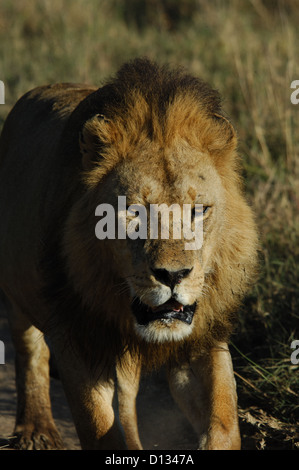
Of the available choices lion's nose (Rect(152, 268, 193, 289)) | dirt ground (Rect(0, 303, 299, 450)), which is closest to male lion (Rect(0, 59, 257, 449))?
lion's nose (Rect(152, 268, 193, 289))

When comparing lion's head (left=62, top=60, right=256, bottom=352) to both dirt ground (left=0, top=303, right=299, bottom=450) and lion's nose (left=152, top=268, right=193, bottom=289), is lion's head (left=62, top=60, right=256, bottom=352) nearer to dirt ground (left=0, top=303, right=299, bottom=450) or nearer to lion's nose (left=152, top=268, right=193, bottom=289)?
lion's nose (left=152, top=268, right=193, bottom=289)

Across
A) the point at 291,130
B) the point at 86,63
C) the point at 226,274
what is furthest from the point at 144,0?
the point at 226,274

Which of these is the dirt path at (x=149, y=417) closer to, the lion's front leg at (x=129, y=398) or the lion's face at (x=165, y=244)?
the lion's front leg at (x=129, y=398)

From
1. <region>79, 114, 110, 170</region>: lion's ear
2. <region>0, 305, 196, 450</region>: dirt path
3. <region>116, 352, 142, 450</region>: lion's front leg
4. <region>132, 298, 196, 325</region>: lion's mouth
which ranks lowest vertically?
<region>0, 305, 196, 450</region>: dirt path

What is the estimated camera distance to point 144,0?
10.8 meters

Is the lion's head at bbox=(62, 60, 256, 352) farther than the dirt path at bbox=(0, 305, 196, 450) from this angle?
No

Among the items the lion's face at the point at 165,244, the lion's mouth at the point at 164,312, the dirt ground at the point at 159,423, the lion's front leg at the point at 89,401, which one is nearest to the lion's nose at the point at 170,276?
the lion's face at the point at 165,244

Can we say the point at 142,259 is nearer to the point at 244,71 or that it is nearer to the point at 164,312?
the point at 164,312

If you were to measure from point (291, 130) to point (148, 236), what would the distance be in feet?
12.2

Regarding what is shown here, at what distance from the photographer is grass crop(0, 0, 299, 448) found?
437cm

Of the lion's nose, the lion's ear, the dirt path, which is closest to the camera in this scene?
the lion's nose

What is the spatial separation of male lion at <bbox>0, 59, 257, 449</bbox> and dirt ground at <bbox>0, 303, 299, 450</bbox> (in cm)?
59

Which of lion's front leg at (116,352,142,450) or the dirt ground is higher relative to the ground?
lion's front leg at (116,352,142,450)

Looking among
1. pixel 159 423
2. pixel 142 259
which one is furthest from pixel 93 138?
pixel 159 423
